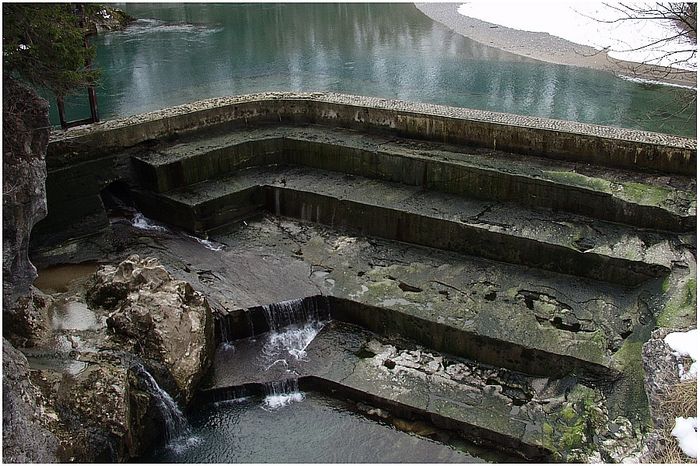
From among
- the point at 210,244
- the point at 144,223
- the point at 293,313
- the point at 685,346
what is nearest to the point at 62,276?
the point at 144,223

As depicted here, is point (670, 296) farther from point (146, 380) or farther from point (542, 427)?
point (146, 380)

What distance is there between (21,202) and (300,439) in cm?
370

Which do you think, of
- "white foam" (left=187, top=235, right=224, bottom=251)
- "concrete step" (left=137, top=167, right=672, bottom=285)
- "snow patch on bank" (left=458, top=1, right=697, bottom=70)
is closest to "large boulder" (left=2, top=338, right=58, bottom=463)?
"white foam" (left=187, top=235, right=224, bottom=251)

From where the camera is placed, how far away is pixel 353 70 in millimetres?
16078

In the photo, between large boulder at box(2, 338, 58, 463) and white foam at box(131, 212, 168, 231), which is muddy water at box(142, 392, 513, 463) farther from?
white foam at box(131, 212, 168, 231)

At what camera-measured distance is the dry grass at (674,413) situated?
4750mm

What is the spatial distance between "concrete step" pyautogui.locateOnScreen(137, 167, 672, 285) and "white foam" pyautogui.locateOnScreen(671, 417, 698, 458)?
2.78 metres

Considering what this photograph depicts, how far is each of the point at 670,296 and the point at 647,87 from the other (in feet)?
29.0

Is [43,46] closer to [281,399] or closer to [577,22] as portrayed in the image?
[281,399]

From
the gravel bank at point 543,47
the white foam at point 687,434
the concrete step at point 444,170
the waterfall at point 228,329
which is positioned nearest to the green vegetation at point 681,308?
the concrete step at point 444,170

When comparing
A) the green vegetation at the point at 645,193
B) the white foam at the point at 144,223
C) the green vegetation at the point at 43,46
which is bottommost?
the white foam at the point at 144,223

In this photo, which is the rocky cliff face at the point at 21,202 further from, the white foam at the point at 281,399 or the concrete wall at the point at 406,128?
the white foam at the point at 281,399

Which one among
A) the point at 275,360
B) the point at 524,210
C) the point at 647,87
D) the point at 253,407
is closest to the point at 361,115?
the point at 524,210

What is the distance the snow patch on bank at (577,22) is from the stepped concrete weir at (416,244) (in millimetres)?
9851
